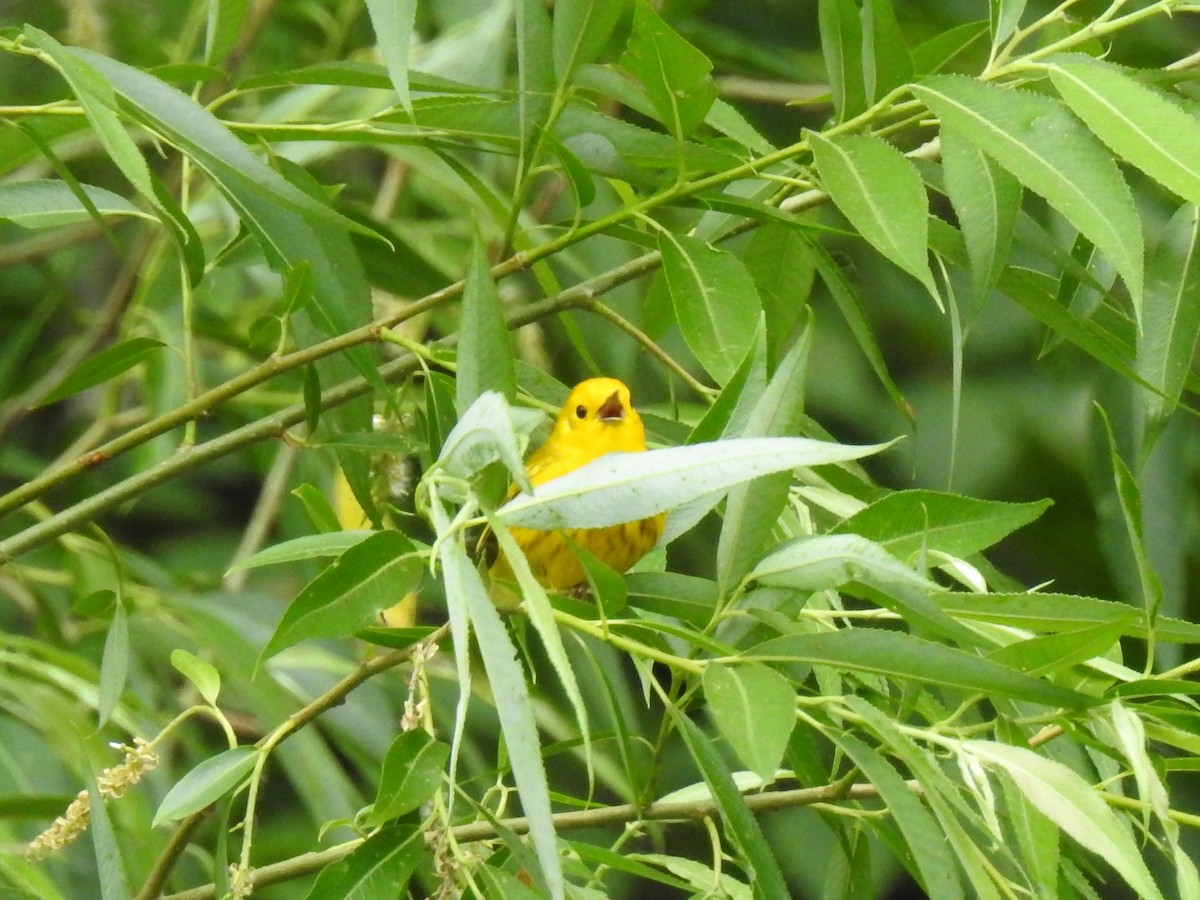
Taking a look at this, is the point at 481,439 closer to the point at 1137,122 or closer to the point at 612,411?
the point at 1137,122

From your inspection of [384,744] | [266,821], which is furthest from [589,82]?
[266,821]

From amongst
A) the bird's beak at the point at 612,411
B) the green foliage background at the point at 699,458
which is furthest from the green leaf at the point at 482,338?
the bird's beak at the point at 612,411

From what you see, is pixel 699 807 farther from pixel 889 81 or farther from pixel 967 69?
pixel 967 69

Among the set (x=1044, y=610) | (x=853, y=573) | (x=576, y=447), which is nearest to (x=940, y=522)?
(x=1044, y=610)

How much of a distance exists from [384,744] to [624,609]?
1033 mm

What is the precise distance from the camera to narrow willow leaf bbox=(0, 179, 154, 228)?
1.16 meters

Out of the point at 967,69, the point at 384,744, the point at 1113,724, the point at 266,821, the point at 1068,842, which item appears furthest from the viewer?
the point at 266,821

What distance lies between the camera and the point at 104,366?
3.96ft

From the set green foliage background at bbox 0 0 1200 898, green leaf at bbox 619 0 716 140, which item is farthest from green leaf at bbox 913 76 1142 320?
A: green leaf at bbox 619 0 716 140

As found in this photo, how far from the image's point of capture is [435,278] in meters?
1.45

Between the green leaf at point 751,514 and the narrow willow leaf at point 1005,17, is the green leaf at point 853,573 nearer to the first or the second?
the green leaf at point 751,514

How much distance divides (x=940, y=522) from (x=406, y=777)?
33 centimetres

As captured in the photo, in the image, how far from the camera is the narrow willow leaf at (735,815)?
2.81ft

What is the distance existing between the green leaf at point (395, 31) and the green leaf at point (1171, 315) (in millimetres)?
473
